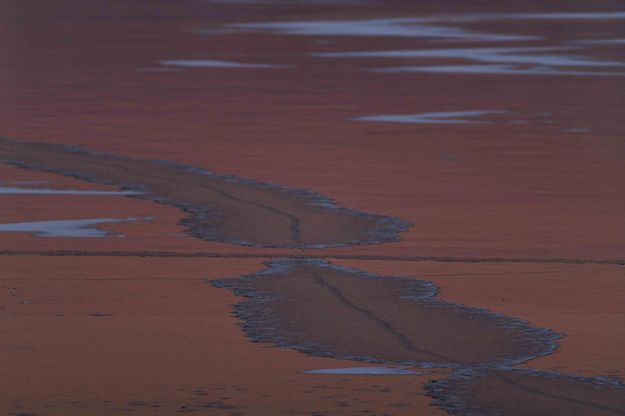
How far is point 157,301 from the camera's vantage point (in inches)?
272

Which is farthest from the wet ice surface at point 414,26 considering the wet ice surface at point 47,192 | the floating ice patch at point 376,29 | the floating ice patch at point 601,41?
the wet ice surface at point 47,192

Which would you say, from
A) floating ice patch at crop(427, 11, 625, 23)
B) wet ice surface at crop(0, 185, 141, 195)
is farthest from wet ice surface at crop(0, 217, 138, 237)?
floating ice patch at crop(427, 11, 625, 23)

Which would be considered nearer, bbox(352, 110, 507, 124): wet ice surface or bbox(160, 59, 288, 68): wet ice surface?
bbox(352, 110, 507, 124): wet ice surface

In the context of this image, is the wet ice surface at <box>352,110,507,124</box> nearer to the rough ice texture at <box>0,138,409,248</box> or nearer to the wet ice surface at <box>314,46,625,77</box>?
the rough ice texture at <box>0,138,409,248</box>

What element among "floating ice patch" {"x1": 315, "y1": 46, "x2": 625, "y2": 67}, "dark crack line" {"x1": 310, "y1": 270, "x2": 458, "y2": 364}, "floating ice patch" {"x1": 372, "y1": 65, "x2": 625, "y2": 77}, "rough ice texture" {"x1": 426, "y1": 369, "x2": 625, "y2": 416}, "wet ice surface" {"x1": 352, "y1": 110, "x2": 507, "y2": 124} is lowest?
"wet ice surface" {"x1": 352, "y1": 110, "x2": 507, "y2": 124}

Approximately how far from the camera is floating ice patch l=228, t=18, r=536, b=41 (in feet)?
89.1

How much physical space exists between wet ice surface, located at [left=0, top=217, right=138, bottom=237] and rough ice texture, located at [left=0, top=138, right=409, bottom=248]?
0.40 meters

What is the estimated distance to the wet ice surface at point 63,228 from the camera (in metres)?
8.68

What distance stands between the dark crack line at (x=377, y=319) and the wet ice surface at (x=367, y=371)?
0.69ft

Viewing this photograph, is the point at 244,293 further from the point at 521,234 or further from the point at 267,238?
the point at 521,234

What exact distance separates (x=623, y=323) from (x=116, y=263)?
2235 millimetres

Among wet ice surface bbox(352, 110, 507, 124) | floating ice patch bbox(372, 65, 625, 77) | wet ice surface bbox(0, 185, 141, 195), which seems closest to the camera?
wet ice surface bbox(0, 185, 141, 195)

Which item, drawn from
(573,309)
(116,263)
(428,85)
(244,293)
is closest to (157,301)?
(244,293)

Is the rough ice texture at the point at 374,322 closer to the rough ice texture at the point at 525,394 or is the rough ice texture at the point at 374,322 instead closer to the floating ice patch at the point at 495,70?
the rough ice texture at the point at 525,394
